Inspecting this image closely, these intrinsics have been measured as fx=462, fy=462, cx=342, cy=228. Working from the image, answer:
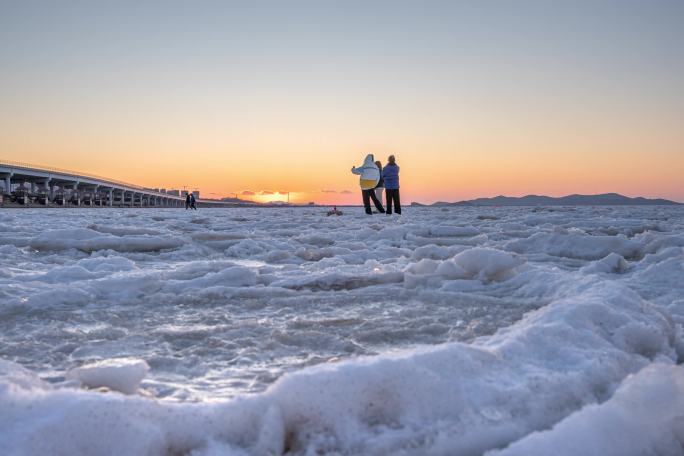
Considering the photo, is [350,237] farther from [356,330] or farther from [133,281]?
[356,330]

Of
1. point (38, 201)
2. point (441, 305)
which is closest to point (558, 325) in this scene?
point (441, 305)

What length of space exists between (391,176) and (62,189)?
3097 inches

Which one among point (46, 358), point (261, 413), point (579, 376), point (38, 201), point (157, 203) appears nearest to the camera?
point (261, 413)

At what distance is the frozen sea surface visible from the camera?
43.0 inches

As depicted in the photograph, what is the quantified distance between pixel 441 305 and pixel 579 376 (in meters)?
1.15

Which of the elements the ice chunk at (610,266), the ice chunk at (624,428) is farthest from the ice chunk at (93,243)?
the ice chunk at (624,428)

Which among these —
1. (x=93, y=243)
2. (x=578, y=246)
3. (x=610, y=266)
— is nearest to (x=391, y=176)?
(x=578, y=246)

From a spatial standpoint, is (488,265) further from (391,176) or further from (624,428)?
(391,176)

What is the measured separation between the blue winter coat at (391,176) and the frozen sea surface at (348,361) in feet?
35.0

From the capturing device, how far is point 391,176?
14133mm

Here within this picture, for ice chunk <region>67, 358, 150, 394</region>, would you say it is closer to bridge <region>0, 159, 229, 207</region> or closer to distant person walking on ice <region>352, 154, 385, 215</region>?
distant person walking on ice <region>352, 154, 385, 215</region>

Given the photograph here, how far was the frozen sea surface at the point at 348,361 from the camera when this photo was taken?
109 centimetres

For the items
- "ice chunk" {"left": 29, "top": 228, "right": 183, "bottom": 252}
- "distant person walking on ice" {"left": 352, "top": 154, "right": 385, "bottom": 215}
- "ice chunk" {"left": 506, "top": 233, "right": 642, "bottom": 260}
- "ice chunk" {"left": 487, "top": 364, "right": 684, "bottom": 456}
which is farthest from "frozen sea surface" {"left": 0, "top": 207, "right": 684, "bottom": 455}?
"distant person walking on ice" {"left": 352, "top": 154, "right": 385, "bottom": 215}

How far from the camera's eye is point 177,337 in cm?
199
